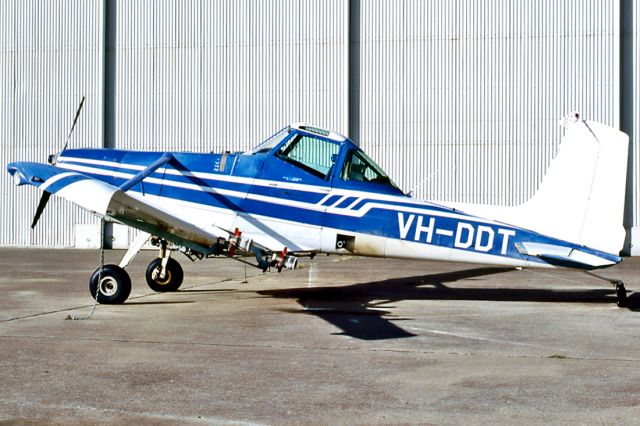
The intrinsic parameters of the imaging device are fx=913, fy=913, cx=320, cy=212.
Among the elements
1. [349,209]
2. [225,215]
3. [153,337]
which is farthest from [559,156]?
[153,337]

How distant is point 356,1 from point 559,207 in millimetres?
17908

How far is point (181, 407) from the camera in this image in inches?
265

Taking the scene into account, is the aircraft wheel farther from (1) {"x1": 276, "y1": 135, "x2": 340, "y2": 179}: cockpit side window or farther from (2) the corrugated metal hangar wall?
(2) the corrugated metal hangar wall

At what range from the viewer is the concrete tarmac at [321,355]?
6684mm

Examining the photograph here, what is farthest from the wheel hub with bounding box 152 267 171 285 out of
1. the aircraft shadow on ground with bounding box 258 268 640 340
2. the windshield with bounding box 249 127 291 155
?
the windshield with bounding box 249 127 291 155

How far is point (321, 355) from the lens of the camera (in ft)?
29.5

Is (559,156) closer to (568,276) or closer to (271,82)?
(568,276)

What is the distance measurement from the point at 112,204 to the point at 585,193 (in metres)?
6.54

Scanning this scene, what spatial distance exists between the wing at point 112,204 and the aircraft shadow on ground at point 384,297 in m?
1.89

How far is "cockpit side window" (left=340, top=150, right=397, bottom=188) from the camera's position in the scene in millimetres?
13469

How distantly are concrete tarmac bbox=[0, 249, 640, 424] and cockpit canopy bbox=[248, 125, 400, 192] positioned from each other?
1.89 meters

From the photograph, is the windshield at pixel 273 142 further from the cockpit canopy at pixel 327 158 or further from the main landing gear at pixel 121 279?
the main landing gear at pixel 121 279

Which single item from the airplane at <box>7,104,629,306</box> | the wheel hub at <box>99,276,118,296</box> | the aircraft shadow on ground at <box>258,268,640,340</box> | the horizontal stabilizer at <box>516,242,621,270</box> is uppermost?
the airplane at <box>7,104,629,306</box>

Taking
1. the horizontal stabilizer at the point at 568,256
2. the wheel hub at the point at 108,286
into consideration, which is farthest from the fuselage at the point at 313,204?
the wheel hub at the point at 108,286
